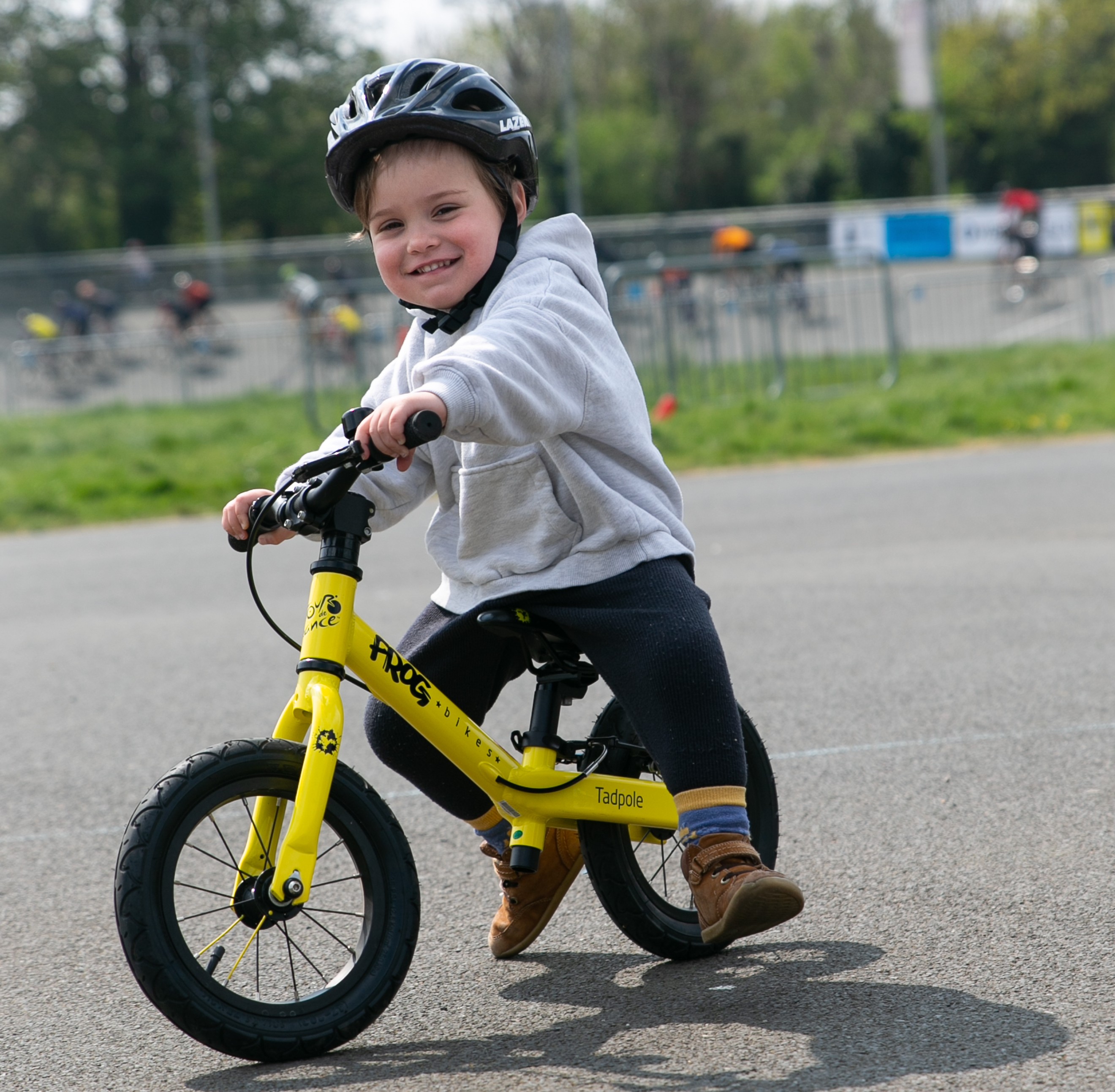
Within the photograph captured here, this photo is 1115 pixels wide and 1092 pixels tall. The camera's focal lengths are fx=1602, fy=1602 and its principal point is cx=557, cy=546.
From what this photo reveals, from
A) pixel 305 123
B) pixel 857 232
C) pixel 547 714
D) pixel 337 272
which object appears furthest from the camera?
pixel 305 123

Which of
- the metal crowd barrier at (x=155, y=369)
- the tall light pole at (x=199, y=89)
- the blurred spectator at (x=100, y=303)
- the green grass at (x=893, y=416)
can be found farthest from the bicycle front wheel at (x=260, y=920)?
the tall light pole at (x=199, y=89)

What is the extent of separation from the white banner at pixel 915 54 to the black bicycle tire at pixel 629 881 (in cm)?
3371

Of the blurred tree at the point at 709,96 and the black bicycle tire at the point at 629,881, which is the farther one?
the blurred tree at the point at 709,96

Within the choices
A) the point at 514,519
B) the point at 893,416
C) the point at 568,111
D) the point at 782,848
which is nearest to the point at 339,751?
the point at 514,519

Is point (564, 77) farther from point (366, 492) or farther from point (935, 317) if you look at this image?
point (366, 492)

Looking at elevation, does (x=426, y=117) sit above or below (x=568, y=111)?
below

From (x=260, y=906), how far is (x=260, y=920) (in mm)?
29

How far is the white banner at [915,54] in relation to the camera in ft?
114

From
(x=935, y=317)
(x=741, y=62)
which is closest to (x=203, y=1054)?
(x=935, y=317)

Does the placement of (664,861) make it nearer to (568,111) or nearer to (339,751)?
(339,751)

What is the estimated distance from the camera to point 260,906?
112 inches

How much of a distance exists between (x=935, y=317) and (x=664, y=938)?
1835 centimetres

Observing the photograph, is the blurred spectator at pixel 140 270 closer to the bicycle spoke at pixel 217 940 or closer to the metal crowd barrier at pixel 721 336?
the metal crowd barrier at pixel 721 336

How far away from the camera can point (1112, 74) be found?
5766 centimetres
